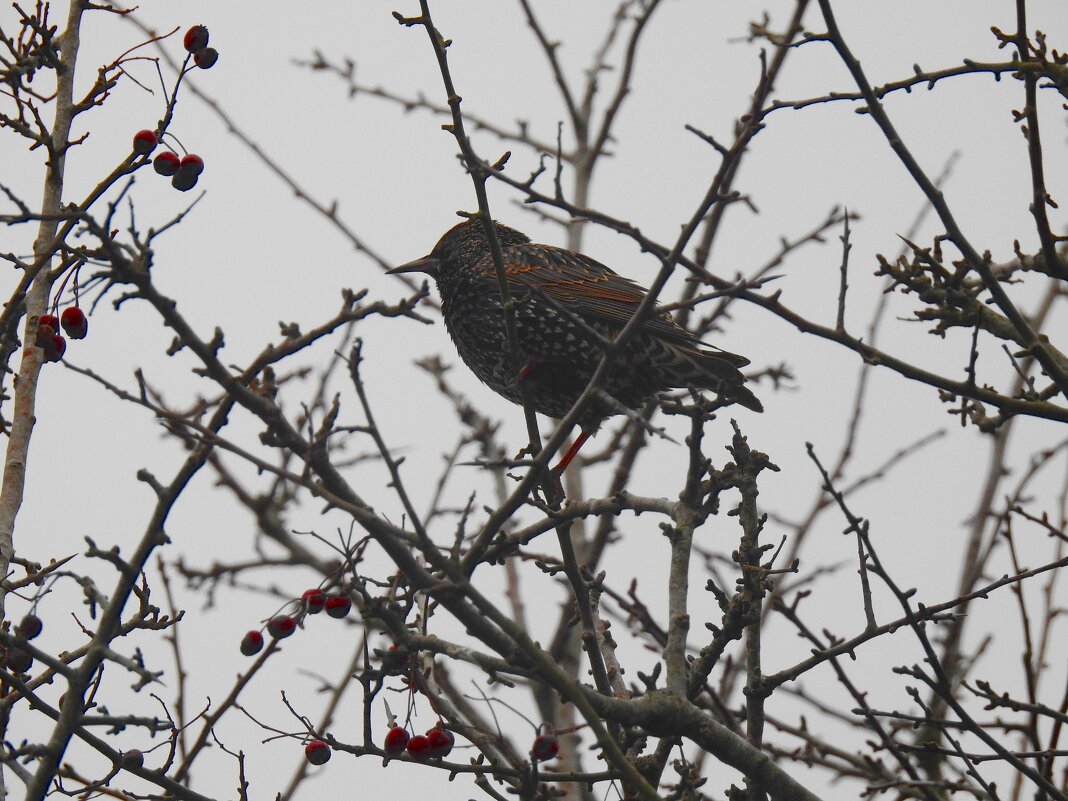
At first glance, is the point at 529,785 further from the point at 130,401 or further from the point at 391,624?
the point at 130,401

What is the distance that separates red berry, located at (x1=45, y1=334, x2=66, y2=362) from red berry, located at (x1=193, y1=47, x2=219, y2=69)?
31.4 inches

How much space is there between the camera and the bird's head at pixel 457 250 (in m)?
5.69

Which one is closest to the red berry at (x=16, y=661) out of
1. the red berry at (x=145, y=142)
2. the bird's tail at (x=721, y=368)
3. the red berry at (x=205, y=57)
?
the red berry at (x=145, y=142)

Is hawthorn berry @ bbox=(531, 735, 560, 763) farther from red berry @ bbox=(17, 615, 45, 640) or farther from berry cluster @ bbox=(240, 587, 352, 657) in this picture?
red berry @ bbox=(17, 615, 45, 640)

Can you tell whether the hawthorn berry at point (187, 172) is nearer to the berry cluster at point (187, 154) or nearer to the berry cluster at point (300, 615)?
the berry cluster at point (187, 154)

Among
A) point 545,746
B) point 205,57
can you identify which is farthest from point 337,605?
point 205,57

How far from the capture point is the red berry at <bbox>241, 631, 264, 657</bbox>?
3232mm

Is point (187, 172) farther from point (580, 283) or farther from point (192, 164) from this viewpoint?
point (580, 283)

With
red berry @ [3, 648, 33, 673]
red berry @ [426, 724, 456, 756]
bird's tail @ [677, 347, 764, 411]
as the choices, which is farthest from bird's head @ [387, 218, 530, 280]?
red berry @ [3, 648, 33, 673]

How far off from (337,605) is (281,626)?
0.57 feet

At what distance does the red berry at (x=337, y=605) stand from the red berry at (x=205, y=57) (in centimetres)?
143

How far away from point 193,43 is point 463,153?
76 cm

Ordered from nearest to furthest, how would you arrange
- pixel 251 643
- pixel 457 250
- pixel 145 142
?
pixel 145 142, pixel 251 643, pixel 457 250

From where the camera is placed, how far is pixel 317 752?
325 cm
